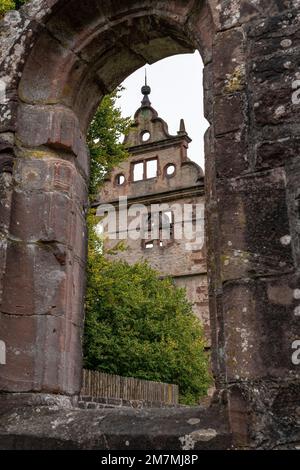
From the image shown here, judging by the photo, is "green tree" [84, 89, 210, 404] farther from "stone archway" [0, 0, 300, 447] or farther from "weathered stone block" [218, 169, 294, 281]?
"weathered stone block" [218, 169, 294, 281]

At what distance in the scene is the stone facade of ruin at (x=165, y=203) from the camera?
19672 millimetres

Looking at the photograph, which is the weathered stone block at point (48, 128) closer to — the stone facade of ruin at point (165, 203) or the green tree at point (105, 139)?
the green tree at point (105, 139)

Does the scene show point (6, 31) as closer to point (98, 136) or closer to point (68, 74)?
point (68, 74)

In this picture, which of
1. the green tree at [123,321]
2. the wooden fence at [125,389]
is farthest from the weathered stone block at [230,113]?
the green tree at [123,321]

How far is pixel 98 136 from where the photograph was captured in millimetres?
11516

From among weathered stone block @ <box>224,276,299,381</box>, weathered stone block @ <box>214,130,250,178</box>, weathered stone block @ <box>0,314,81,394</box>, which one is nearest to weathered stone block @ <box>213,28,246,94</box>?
weathered stone block @ <box>214,130,250,178</box>

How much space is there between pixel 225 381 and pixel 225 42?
64.7 inches

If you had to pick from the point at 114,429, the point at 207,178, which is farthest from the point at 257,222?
the point at 114,429

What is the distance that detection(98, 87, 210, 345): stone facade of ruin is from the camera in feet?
64.5

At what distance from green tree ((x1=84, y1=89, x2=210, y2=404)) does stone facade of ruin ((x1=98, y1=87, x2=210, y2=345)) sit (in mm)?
5970

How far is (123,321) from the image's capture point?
1187 centimetres

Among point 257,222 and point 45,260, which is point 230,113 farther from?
point 45,260

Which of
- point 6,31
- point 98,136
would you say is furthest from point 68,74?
point 98,136
